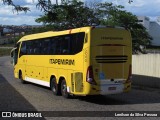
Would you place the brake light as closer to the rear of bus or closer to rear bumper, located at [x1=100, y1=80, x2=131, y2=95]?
the rear of bus

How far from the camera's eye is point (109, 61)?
15594 millimetres

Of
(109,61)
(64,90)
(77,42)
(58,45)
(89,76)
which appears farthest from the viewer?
(58,45)

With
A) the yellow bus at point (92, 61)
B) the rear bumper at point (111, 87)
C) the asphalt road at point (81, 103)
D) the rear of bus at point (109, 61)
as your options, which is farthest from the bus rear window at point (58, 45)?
the asphalt road at point (81, 103)

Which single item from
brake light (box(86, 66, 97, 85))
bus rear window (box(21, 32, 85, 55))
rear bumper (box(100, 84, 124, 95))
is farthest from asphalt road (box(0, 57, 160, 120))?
bus rear window (box(21, 32, 85, 55))

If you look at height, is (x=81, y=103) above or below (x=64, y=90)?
below

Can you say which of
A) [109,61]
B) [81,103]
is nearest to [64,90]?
[81,103]

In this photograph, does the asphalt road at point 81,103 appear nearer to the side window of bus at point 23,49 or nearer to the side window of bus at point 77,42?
the side window of bus at point 77,42

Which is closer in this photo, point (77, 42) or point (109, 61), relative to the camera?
point (109, 61)

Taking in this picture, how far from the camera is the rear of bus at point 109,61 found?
15211mm

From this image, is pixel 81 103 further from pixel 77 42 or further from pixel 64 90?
pixel 77 42

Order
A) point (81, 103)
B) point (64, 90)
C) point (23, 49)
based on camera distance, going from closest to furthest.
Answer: point (81, 103)
point (64, 90)
point (23, 49)

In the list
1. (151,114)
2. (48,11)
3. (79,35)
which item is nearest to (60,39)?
(79,35)

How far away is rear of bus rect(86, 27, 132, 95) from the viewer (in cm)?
1521

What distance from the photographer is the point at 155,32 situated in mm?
125125
